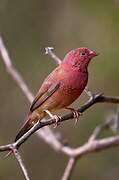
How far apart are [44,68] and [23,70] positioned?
1.06 feet

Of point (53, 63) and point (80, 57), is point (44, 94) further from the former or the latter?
point (53, 63)

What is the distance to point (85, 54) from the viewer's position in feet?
19.2

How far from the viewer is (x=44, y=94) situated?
5.99m

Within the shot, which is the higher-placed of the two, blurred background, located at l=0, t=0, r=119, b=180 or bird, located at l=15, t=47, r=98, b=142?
bird, located at l=15, t=47, r=98, b=142

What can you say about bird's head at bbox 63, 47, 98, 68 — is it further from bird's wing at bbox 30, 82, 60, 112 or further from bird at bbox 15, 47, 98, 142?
bird's wing at bbox 30, 82, 60, 112

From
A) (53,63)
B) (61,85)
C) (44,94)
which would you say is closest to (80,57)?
(61,85)

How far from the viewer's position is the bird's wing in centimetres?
588

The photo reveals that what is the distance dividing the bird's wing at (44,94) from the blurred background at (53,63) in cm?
473

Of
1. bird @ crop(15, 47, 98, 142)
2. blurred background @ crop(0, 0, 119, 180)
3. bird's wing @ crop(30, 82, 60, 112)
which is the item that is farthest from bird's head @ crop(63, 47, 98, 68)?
blurred background @ crop(0, 0, 119, 180)

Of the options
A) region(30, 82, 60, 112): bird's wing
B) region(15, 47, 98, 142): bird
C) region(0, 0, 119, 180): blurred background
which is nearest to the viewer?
region(15, 47, 98, 142): bird

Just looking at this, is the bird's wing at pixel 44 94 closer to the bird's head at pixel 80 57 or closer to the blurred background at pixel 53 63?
the bird's head at pixel 80 57

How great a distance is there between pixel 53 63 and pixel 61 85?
19.0 ft

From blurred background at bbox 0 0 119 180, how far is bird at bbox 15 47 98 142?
477 cm

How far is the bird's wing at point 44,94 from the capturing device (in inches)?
231
